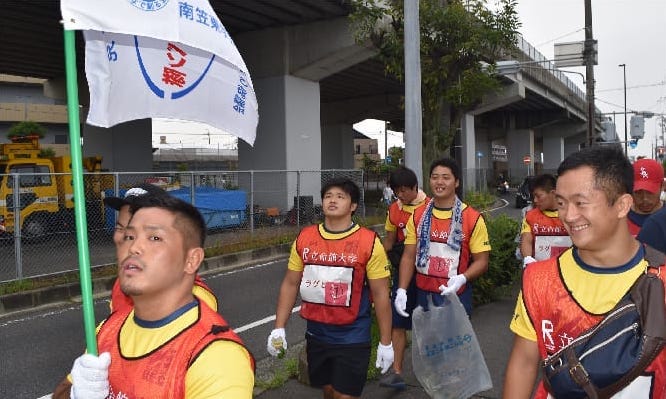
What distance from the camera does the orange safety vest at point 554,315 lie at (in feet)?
6.26

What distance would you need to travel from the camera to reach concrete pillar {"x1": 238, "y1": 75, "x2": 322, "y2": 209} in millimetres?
18797

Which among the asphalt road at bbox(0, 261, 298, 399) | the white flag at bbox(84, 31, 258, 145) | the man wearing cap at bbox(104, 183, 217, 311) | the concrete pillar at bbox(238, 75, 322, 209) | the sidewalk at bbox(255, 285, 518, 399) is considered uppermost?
the concrete pillar at bbox(238, 75, 322, 209)

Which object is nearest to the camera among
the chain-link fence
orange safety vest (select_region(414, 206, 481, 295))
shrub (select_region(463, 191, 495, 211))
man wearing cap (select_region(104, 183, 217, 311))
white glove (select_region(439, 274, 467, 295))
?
man wearing cap (select_region(104, 183, 217, 311))

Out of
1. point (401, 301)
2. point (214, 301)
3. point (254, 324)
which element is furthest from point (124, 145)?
point (214, 301)

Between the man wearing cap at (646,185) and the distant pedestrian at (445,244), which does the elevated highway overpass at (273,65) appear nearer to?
the distant pedestrian at (445,244)

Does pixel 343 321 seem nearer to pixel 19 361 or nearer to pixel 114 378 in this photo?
pixel 114 378

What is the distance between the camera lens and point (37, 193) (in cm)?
1436

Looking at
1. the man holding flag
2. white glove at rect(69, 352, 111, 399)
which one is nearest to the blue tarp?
the man holding flag

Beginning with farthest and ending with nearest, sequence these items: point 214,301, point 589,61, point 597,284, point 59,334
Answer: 1. point 589,61
2. point 59,334
3. point 214,301
4. point 597,284

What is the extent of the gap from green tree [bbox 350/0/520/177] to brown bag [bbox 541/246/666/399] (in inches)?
490

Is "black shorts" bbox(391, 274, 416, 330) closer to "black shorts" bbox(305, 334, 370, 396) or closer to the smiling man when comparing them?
"black shorts" bbox(305, 334, 370, 396)

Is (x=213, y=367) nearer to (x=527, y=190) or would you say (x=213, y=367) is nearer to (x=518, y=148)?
(x=527, y=190)

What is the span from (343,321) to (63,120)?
171 feet

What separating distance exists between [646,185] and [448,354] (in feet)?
5.28
